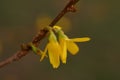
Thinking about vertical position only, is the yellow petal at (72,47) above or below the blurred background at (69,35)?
above

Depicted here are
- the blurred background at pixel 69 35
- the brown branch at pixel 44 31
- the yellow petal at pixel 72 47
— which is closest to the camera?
the brown branch at pixel 44 31

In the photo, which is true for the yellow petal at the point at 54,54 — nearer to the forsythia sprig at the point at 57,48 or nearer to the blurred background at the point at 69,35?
the forsythia sprig at the point at 57,48

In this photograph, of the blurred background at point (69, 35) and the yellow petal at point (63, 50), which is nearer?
the yellow petal at point (63, 50)

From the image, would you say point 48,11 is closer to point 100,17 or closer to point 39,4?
point 39,4

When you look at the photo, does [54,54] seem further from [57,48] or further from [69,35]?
[69,35]

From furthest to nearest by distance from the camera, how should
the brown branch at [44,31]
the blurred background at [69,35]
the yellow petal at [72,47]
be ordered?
1. the blurred background at [69,35]
2. the yellow petal at [72,47]
3. the brown branch at [44,31]

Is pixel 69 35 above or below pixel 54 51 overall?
below

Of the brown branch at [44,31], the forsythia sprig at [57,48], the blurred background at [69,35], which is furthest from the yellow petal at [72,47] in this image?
the blurred background at [69,35]

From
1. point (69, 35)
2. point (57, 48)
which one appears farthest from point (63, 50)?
point (69, 35)
